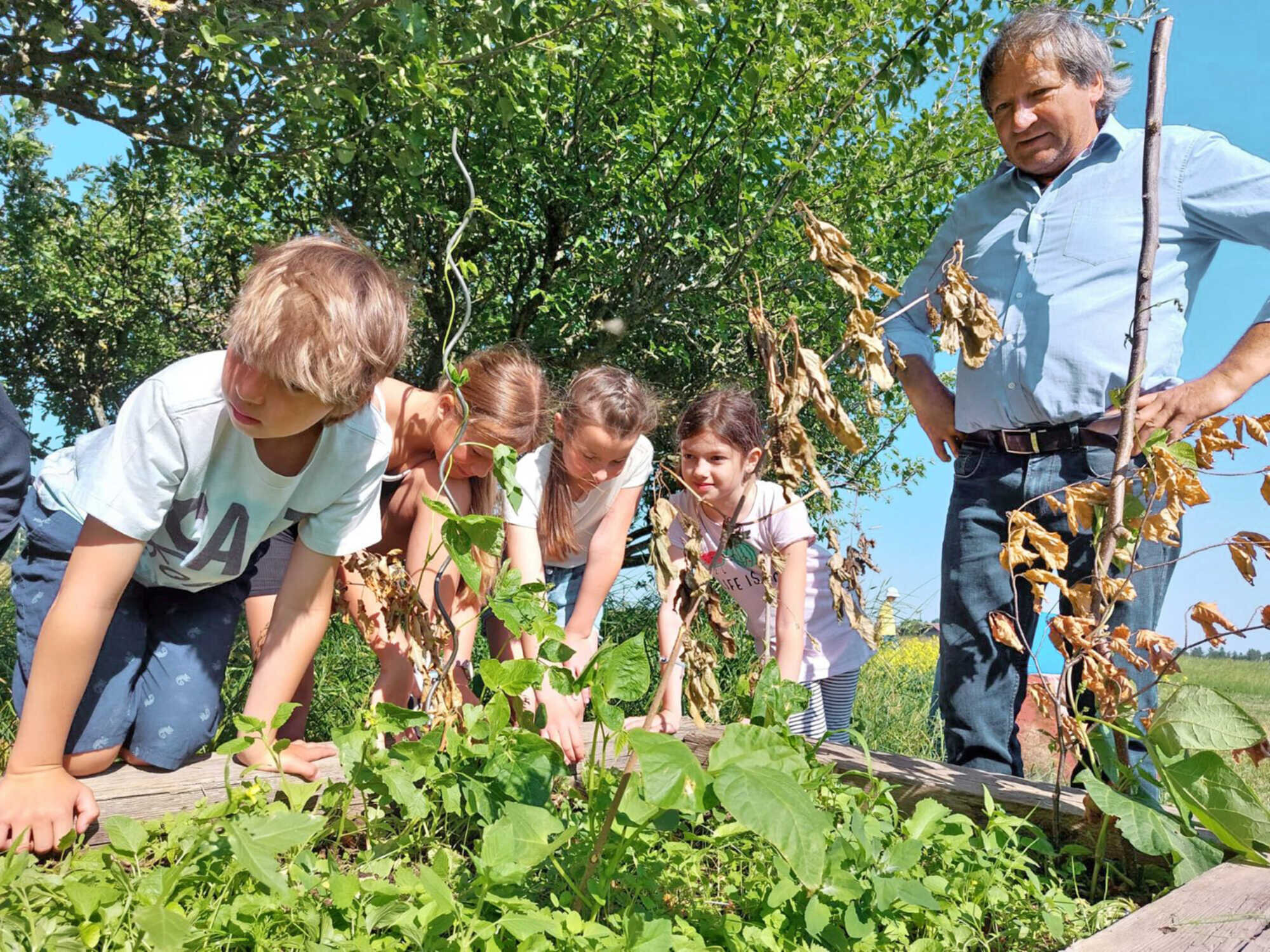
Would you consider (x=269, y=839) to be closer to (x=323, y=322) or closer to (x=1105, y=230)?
(x=323, y=322)

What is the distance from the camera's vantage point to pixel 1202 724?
145 cm

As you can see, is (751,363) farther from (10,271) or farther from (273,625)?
(10,271)

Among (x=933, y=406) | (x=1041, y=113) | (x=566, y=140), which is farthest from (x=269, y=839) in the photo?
(x=566, y=140)

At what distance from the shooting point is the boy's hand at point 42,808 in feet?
4.78

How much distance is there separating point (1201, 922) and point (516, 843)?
0.91m

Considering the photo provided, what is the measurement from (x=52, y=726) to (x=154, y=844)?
27 centimetres

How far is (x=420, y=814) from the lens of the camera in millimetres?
1311

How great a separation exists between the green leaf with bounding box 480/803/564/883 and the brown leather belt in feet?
4.74

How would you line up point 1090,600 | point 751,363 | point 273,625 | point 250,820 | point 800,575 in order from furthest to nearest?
point 751,363 < point 800,575 < point 273,625 < point 1090,600 < point 250,820

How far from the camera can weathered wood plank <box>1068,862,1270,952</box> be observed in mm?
1131

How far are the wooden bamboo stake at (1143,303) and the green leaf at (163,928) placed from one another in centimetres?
151

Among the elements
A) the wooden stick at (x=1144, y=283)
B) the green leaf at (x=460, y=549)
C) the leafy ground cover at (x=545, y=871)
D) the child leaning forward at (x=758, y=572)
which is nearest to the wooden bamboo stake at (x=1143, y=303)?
the wooden stick at (x=1144, y=283)

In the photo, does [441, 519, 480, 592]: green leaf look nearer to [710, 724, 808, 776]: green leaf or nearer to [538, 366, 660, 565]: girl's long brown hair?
[710, 724, 808, 776]: green leaf

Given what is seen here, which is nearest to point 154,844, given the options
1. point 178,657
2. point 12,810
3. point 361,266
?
point 12,810
